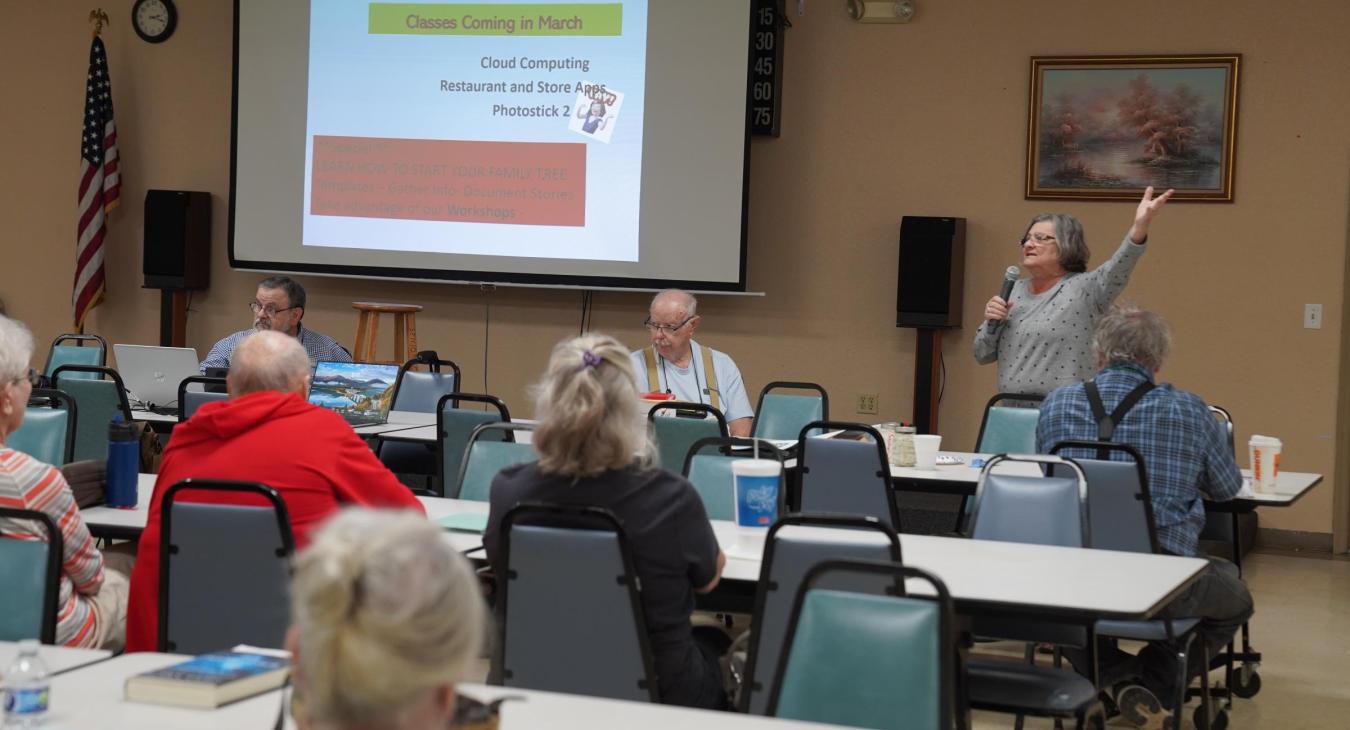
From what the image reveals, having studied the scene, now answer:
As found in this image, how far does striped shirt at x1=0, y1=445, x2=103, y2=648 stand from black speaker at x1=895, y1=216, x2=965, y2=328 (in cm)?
550

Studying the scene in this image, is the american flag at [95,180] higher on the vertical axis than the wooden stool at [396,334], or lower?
higher

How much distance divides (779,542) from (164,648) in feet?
4.40

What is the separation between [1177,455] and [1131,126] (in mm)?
4004

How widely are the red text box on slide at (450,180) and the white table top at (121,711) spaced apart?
6.31 m

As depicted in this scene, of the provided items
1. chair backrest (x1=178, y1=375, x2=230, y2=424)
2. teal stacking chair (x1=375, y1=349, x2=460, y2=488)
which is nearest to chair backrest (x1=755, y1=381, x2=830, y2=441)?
teal stacking chair (x1=375, y1=349, x2=460, y2=488)

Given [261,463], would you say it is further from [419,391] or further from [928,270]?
[928,270]

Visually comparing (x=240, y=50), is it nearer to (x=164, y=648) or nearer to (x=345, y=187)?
(x=345, y=187)

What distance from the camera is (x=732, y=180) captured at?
7.93 m

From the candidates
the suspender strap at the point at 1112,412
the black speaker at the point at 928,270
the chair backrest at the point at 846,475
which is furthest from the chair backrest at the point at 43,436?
the black speaker at the point at 928,270

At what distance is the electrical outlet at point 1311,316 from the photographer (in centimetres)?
734

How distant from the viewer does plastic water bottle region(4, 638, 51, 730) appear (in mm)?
1845

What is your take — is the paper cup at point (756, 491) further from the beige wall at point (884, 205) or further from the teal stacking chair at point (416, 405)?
the beige wall at point (884, 205)

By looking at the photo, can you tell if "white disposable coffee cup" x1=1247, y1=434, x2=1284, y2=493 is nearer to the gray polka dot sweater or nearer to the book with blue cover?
the gray polka dot sweater

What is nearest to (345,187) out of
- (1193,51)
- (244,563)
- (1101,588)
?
(1193,51)
